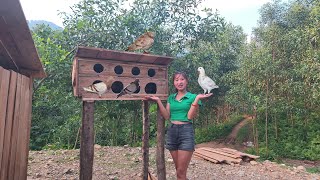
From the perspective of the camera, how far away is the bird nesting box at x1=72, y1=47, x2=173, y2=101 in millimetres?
3428

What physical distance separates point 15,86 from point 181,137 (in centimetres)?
179

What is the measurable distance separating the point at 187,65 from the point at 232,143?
26.3ft

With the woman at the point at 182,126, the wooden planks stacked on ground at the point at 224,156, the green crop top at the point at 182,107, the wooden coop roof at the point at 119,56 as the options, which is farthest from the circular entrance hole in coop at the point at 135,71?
the wooden planks stacked on ground at the point at 224,156

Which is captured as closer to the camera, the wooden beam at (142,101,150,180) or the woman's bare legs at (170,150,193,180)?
the woman's bare legs at (170,150,193,180)

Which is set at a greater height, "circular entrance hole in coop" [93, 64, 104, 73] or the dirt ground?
"circular entrance hole in coop" [93, 64, 104, 73]

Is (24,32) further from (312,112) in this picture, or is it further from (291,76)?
(312,112)

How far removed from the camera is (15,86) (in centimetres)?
258

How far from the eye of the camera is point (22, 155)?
3.07m

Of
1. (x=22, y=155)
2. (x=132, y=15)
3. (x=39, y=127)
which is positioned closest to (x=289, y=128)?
(x=132, y=15)

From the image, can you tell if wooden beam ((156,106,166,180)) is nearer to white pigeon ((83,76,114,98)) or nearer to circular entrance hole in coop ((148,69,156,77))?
circular entrance hole in coop ((148,69,156,77))

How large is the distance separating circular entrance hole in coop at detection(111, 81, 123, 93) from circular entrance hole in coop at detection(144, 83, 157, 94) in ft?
1.18

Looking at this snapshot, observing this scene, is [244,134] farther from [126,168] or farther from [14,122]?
[14,122]

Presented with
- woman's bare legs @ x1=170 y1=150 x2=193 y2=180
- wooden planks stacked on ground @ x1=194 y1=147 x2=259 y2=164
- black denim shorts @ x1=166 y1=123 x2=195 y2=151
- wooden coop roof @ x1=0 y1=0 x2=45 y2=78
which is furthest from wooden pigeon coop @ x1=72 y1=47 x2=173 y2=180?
wooden planks stacked on ground @ x1=194 y1=147 x2=259 y2=164

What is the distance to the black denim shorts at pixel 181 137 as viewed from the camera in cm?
316
